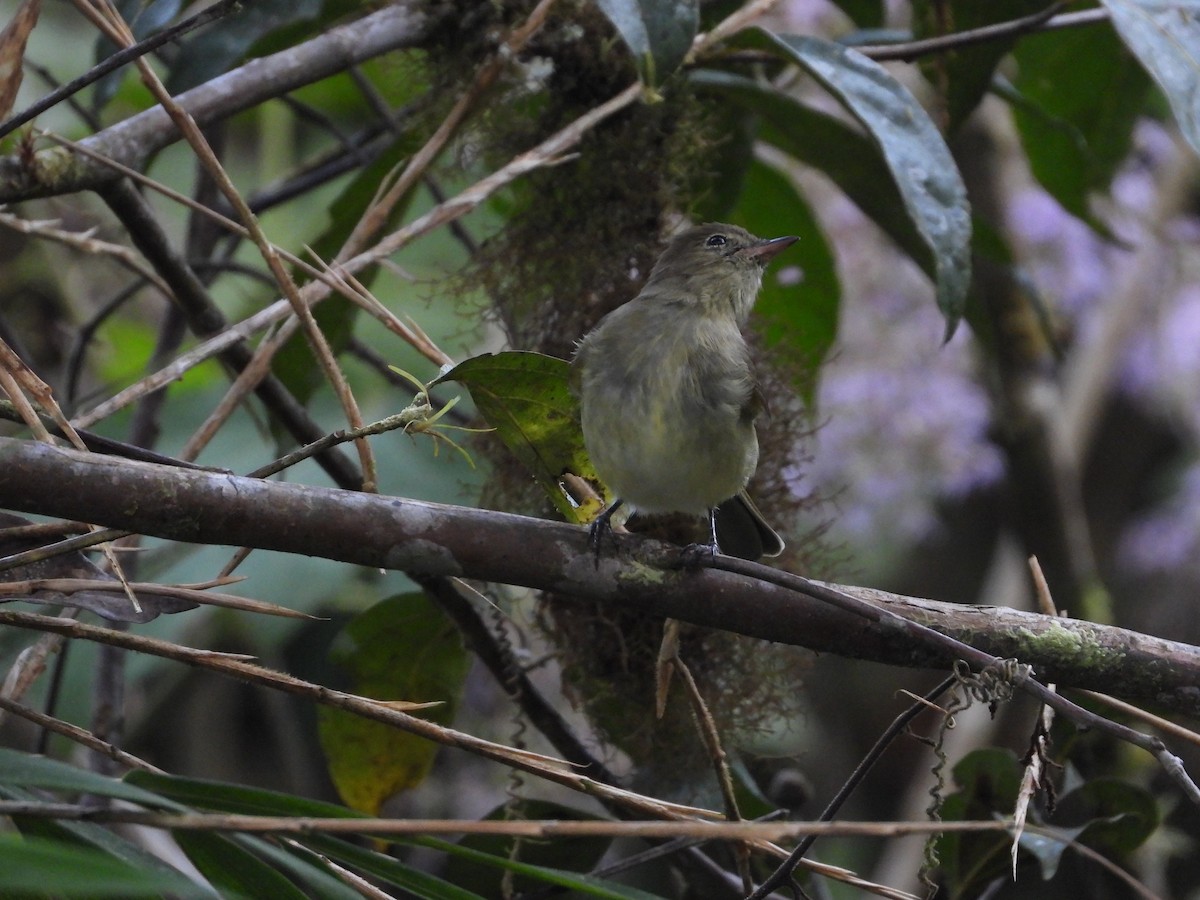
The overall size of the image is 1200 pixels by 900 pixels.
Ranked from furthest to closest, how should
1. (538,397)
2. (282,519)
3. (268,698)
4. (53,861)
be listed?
(268,698) < (538,397) < (282,519) < (53,861)

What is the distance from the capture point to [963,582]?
23.0ft

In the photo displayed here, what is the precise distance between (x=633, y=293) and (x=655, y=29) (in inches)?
27.9

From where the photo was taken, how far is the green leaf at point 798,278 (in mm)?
3012

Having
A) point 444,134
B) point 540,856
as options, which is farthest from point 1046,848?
point 444,134

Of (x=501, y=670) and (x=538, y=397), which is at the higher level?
(x=538, y=397)

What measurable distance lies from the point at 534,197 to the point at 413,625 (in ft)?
2.85

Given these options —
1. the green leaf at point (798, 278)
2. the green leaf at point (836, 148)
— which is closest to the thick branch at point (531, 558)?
the green leaf at point (836, 148)

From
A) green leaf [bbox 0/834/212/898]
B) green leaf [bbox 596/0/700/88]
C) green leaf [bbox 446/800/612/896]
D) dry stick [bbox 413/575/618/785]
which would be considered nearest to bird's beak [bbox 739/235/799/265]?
green leaf [bbox 596/0/700/88]

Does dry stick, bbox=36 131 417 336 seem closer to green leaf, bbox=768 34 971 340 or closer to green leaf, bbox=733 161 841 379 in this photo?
green leaf, bbox=768 34 971 340

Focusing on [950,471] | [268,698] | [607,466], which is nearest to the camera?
[607,466]

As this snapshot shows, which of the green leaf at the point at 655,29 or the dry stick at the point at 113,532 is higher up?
the green leaf at the point at 655,29

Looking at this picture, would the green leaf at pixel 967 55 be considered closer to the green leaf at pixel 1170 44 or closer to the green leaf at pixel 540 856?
the green leaf at pixel 1170 44

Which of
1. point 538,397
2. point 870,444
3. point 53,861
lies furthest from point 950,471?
point 53,861

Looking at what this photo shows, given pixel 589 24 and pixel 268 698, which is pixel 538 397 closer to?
pixel 589 24
